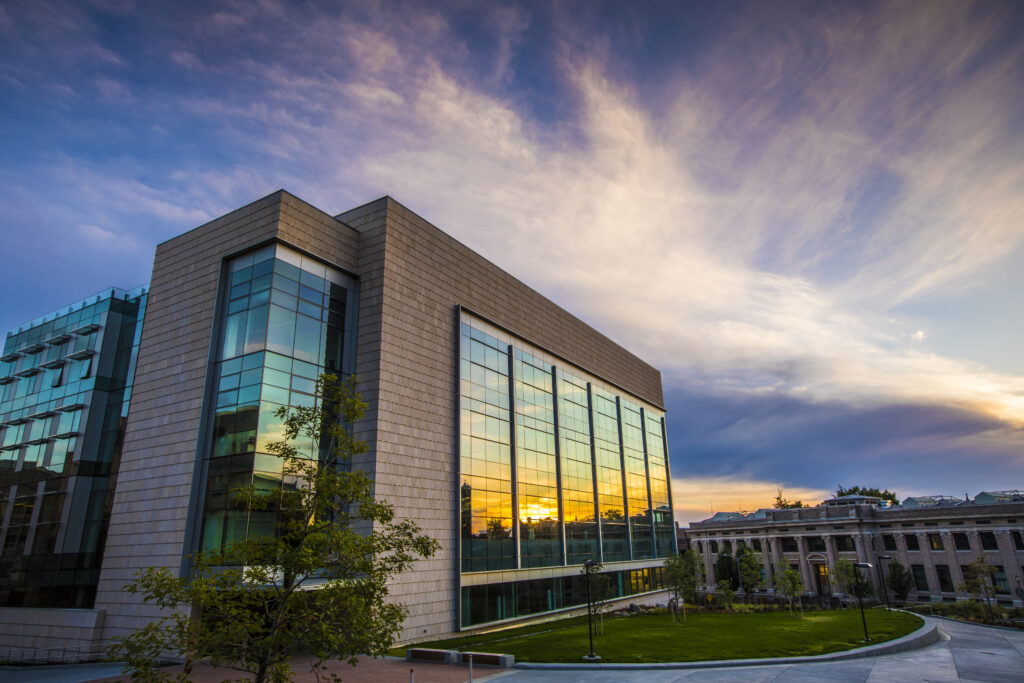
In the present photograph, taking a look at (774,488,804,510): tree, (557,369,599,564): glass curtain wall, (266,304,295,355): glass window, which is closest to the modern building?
(266,304,295,355): glass window

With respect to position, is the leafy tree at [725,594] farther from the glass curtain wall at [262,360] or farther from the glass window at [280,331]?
the glass window at [280,331]

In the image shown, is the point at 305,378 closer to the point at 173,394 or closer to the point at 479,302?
the point at 173,394

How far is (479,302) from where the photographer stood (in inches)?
1592

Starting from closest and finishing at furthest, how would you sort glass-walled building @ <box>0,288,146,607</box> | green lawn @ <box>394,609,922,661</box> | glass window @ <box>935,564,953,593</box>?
green lawn @ <box>394,609,922,661</box> → glass-walled building @ <box>0,288,146,607</box> → glass window @ <box>935,564,953,593</box>

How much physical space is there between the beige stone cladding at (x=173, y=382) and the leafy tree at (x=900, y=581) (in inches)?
3285

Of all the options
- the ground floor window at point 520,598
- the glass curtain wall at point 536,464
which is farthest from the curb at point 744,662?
the glass curtain wall at point 536,464

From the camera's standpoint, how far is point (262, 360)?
28047 mm

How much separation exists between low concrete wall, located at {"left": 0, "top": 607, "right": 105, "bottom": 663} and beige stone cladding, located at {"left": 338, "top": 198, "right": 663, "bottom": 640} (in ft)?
46.1

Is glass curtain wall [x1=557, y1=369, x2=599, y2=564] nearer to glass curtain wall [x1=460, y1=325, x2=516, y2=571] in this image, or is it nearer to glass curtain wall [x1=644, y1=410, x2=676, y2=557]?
glass curtain wall [x1=460, y1=325, x2=516, y2=571]

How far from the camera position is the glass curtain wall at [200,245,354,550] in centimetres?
2666

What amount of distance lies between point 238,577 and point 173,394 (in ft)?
70.4

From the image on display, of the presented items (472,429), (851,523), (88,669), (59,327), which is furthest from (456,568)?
(851,523)

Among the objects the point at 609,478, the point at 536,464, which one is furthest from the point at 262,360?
the point at 609,478

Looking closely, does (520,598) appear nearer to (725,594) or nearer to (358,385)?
(358,385)
